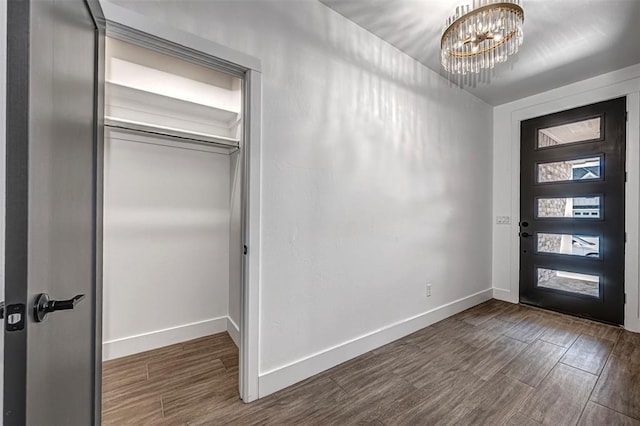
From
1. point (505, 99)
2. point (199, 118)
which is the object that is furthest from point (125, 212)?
point (505, 99)

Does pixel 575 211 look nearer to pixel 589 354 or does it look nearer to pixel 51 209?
pixel 589 354

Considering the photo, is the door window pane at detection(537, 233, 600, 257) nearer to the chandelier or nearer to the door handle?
the chandelier

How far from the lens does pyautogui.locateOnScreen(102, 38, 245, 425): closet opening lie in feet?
6.94

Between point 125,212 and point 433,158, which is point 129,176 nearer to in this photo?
point 125,212

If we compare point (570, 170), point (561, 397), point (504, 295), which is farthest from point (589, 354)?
point (570, 170)

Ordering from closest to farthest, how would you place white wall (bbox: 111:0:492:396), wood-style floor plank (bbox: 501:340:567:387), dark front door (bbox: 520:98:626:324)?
white wall (bbox: 111:0:492:396), wood-style floor plank (bbox: 501:340:567:387), dark front door (bbox: 520:98:626:324)

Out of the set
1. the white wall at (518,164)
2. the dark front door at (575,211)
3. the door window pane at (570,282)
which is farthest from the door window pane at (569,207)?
the door window pane at (570,282)

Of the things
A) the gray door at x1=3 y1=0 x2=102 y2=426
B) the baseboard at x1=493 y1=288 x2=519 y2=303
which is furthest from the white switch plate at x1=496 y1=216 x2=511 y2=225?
the gray door at x1=3 y1=0 x2=102 y2=426

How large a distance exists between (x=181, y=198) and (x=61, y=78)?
5.95 ft

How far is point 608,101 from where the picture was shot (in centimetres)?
302

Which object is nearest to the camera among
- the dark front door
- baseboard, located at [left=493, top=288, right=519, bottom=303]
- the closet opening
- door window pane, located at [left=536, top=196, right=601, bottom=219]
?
the closet opening

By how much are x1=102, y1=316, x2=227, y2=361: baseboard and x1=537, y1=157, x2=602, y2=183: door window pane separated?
4333 millimetres

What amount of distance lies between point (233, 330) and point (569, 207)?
4187mm

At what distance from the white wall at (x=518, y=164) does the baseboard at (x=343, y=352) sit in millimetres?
1223
